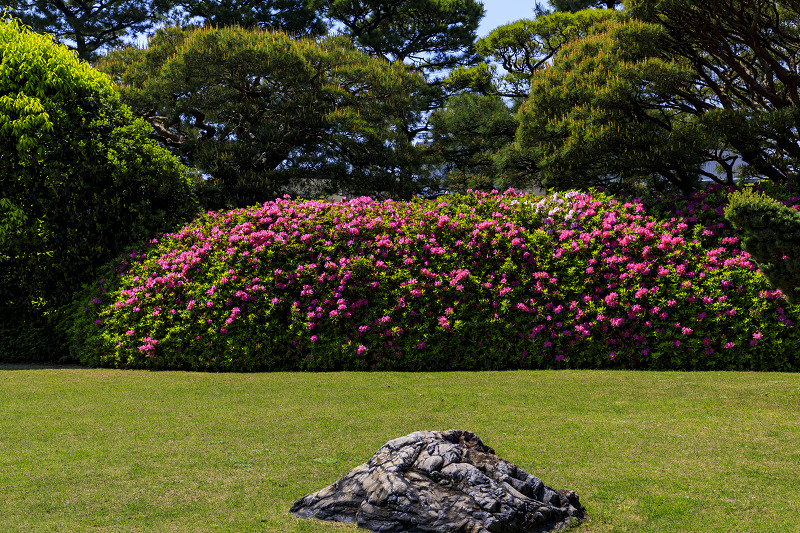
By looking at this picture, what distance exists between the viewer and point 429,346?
10.6m

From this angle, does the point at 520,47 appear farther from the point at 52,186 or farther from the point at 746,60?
the point at 52,186

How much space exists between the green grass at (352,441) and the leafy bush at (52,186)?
3383 millimetres

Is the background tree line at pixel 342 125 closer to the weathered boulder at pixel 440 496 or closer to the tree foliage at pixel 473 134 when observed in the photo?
the tree foliage at pixel 473 134

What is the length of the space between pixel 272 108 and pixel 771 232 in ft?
44.8

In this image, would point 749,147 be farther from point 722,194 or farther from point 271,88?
point 271,88

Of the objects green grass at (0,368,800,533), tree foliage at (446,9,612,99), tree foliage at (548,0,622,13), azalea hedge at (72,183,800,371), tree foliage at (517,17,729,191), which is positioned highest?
tree foliage at (548,0,622,13)

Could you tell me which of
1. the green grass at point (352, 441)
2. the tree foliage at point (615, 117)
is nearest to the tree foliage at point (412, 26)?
the tree foliage at point (615, 117)

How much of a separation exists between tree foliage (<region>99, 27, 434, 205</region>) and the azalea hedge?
5597mm

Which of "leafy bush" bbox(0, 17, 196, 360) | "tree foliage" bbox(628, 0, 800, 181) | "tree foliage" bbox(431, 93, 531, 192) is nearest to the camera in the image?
"tree foliage" bbox(628, 0, 800, 181)

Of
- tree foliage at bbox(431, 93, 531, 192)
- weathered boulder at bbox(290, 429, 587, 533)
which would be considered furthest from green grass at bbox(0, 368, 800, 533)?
tree foliage at bbox(431, 93, 531, 192)

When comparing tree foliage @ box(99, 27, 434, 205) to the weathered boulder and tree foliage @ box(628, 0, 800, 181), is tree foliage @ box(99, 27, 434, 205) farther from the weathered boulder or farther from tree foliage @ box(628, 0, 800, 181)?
the weathered boulder

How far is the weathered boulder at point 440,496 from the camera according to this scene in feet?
12.2

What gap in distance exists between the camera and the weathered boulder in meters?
3.71

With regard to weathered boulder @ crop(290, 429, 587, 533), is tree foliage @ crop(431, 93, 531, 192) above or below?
above
